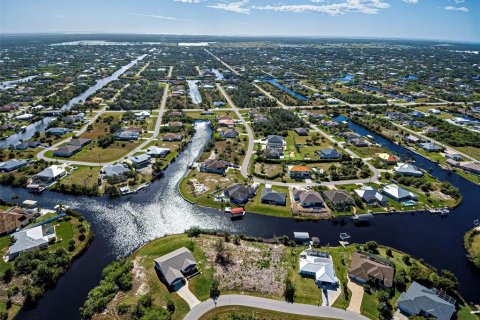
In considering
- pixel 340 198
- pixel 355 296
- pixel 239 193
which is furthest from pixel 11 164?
pixel 355 296

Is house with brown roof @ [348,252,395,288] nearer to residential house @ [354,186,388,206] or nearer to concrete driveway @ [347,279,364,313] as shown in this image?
concrete driveway @ [347,279,364,313]

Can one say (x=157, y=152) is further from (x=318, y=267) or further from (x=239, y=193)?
(x=318, y=267)

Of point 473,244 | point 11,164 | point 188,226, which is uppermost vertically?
point 11,164

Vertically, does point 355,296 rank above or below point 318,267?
below

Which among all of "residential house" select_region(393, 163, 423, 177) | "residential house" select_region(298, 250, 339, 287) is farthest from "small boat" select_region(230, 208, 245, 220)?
"residential house" select_region(393, 163, 423, 177)

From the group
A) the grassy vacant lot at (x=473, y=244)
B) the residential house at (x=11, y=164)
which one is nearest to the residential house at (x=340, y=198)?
the grassy vacant lot at (x=473, y=244)

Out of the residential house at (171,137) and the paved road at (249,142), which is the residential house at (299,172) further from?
the residential house at (171,137)
